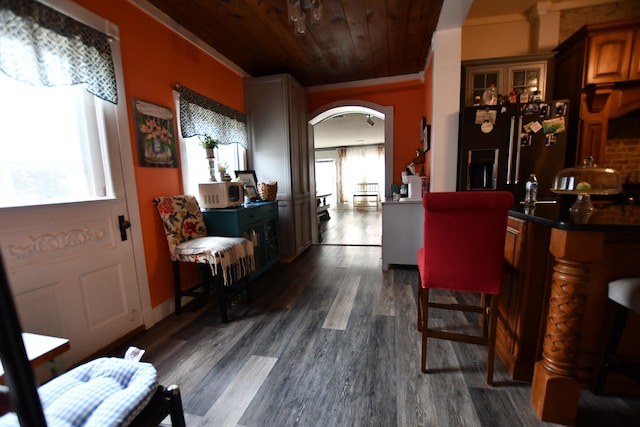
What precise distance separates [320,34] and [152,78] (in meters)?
1.61

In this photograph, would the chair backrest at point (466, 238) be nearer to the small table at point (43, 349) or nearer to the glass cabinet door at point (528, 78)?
the small table at point (43, 349)

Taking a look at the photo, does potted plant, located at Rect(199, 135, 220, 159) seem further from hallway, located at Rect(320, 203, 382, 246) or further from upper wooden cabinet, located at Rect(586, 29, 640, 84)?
upper wooden cabinet, located at Rect(586, 29, 640, 84)

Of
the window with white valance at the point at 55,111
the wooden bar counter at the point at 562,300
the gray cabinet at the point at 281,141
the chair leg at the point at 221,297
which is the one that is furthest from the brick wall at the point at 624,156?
the window with white valance at the point at 55,111

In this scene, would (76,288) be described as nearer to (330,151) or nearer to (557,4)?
(557,4)

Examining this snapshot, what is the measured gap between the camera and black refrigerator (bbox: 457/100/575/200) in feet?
A: 8.11

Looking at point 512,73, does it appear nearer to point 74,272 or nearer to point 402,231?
point 402,231

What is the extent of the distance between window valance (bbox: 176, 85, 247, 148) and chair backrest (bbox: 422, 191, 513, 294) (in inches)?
86.1

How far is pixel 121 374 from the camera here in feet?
2.76

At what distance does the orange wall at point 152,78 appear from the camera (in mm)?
1944

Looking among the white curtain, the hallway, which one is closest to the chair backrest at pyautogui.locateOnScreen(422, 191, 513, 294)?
the hallway

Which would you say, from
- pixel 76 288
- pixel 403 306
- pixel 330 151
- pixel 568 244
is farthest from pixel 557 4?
pixel 330 151

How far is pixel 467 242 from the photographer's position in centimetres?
140

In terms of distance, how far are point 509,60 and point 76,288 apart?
4184 mm

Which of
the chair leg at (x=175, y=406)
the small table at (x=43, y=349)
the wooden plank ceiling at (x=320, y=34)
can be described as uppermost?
the wooden plank ceiling at (x=320, y=34)
